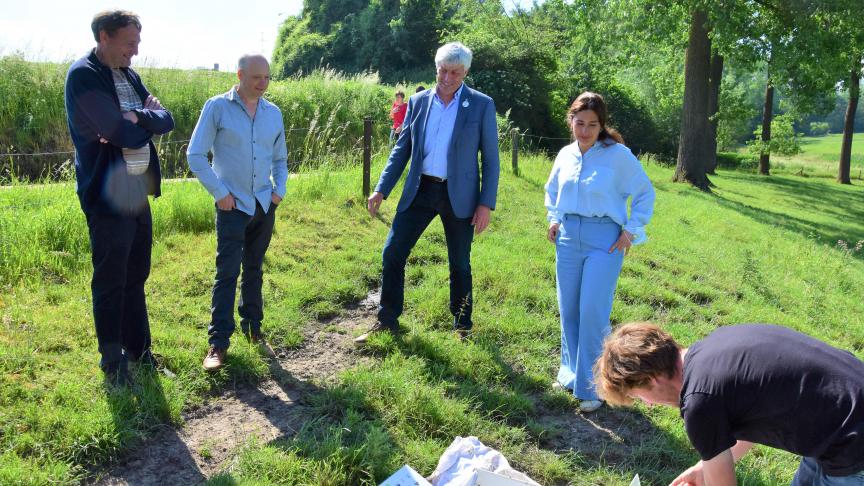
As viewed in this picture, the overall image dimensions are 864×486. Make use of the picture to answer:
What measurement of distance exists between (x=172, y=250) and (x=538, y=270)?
3814 millimetres

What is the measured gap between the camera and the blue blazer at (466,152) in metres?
4.81

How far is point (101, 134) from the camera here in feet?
11.9

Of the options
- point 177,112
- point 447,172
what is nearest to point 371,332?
point 447,172

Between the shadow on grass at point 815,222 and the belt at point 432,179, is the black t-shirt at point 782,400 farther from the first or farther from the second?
the shadow on grass at point 815,222

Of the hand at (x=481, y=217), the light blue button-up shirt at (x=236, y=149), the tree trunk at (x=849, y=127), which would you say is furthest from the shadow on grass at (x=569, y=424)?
the tree trunk at (x=849, y=127)

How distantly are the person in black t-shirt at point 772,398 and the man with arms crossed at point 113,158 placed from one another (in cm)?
296

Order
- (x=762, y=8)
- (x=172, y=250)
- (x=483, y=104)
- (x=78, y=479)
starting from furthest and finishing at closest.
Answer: (x=762, y=8)
(x=172, y=250)
(x=483, y=104)
(x=78, y=479)

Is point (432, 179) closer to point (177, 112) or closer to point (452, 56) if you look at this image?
point (452, 56)

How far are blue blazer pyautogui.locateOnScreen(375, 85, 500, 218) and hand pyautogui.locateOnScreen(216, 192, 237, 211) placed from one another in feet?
4.05

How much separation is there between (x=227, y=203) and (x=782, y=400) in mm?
3324

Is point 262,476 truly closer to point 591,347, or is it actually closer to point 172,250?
point 591,347

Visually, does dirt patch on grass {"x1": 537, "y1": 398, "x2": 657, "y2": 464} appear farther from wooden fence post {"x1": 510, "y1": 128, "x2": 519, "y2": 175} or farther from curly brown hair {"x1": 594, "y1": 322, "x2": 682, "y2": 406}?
wooden fence post {"x1": 510, "y1": 128, "x2": 519, "y2": 175}

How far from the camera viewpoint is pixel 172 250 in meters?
6.41

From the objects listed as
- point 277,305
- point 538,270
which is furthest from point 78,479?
point 538,270
